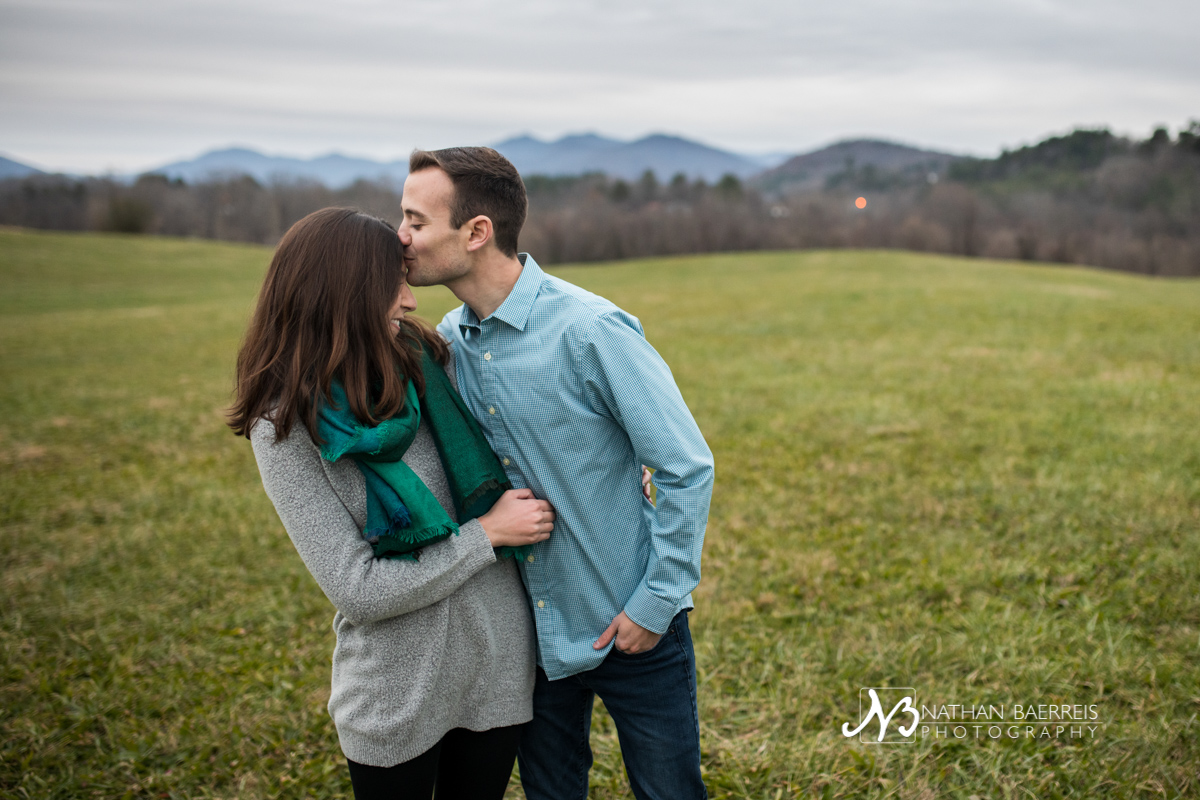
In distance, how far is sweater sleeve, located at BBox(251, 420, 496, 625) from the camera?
1.63 meters

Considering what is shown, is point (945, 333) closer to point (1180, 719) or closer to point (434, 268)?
point (1180, 719)

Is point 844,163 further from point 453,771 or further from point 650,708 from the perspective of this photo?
point 453,771

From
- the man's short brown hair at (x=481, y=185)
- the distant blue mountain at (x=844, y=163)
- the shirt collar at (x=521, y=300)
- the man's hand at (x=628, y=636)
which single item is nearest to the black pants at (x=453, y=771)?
the man's hand at (x=628, y=636)

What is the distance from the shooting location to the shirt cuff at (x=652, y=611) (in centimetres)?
182

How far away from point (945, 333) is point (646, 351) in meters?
13.0

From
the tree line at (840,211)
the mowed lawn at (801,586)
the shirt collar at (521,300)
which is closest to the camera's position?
the shirt collar at (521,300)

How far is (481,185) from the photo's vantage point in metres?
1.85

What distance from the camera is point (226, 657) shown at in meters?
4.04

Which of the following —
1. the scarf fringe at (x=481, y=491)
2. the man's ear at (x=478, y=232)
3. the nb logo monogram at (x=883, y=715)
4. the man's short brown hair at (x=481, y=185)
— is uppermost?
the man's short brown hair at (x=481, y=185)

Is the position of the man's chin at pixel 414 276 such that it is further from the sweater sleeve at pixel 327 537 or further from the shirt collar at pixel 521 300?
the sweater sleeve at pixel 327 537

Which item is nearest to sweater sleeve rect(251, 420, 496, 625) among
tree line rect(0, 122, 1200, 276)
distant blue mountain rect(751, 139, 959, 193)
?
tree line rect(0, 122, 1200, 276)

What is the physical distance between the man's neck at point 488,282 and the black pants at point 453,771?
116 cm

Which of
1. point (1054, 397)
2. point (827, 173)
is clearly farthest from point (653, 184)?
point (1054, 397)

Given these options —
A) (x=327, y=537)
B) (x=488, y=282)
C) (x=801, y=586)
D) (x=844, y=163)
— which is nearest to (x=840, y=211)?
(x=844, y=163)
